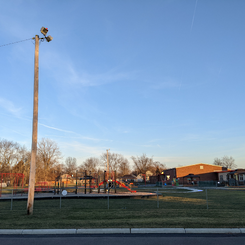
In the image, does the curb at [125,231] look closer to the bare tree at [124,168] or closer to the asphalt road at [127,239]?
the asphalt road at [127,239]

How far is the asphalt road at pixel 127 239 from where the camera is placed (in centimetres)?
666

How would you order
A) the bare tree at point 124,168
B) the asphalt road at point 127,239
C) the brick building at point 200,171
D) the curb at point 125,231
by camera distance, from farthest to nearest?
1. the bare tree at point 124,168
2. the brick building at point 200,171
3. the curb at point 125,231
4. the asphalt road at point 127,239

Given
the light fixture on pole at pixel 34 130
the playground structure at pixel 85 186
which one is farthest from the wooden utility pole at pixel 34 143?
the playground structure at pixel 85 186

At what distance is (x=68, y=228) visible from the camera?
8.15m

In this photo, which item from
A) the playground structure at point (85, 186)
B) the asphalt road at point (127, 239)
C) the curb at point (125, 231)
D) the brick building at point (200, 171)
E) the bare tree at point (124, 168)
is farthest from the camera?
the bare tree at point (124, 168)

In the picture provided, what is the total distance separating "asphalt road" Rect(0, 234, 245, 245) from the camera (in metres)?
6.66

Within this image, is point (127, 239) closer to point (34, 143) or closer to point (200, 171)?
point (34, 143)

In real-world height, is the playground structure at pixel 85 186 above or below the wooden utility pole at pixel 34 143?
below

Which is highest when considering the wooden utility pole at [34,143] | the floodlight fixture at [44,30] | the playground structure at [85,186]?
the floodlight fixture at [44,30]

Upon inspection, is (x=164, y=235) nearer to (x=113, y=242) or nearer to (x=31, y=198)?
(x=113, y=242)

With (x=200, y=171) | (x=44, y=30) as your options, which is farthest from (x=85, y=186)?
(x=200, y=171)

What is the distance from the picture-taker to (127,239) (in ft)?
23.0

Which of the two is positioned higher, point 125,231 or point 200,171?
point 200,171

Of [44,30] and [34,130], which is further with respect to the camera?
[44,30]
